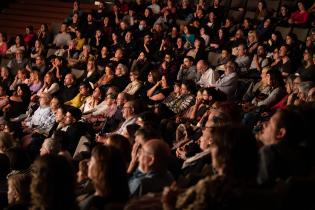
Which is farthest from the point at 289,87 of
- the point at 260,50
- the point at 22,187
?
the point at 22,187

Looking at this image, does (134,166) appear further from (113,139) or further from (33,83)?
(33,83)

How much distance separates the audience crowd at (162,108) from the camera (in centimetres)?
246

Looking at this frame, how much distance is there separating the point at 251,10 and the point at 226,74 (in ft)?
10.6

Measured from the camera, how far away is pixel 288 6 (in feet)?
29.5

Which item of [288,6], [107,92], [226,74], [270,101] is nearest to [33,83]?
[107,92]

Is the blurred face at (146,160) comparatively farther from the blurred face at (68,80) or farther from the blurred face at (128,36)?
the blurred face at (128,36)

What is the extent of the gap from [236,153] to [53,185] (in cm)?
89

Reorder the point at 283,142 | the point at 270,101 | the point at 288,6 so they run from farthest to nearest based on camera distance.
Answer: the point at 288,6 → the point at 270,101 → the point at 283,142

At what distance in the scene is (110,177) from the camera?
2521mm

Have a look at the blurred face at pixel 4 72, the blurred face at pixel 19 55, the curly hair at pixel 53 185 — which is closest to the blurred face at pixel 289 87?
the curly hair at pixel 53 185

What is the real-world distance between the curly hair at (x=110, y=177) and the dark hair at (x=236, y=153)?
50cm

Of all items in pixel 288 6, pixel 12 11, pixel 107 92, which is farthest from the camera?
pixel 12 11

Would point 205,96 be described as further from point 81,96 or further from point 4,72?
point 4,72

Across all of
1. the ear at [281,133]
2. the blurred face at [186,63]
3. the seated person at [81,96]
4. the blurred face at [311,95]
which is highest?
the blurred face at [186,63]
